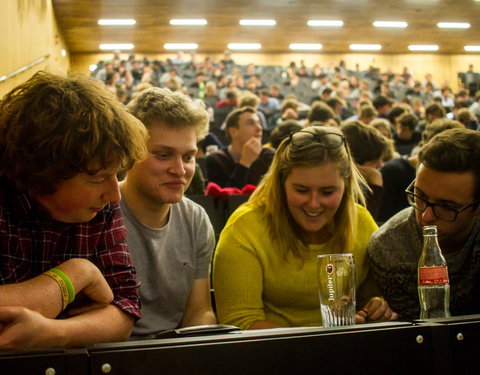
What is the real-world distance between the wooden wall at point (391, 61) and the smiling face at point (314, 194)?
18.0 meters

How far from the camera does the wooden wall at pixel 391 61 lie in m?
20.7

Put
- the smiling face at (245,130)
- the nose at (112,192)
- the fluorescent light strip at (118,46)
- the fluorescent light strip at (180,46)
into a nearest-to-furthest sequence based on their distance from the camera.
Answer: the nose at (112,192)
the smiling face at (245,130)
the fluorescent light strip at (118,46)
the fluorescent light strip at (180,46)

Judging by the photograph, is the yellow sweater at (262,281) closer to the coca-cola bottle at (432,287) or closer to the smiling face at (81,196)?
the coca-cola bottle at (432,287)

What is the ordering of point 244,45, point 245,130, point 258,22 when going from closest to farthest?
point 245,130 < point 258,22 < point 244,45

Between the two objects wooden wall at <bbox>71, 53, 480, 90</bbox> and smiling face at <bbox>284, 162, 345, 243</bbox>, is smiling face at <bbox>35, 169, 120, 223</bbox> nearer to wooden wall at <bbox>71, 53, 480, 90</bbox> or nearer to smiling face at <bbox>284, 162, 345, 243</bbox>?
smiling face at <bbox>284, 162, 345, 243</bbox>

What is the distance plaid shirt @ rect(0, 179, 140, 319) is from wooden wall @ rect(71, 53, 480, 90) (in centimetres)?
1844

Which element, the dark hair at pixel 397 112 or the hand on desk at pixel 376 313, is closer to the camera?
the hand on desk at pixel 376 313

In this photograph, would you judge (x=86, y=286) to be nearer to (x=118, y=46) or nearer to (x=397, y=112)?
(x=397, y=112)

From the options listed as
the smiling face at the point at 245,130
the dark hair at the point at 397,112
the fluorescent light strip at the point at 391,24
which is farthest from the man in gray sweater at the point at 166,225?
the fluorescent light strip at the point at 391,24

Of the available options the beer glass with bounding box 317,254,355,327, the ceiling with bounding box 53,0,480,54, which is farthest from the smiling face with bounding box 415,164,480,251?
Answer: the ceiling with bounding box 53,0,480,54

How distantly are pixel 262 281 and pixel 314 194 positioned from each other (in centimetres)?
29

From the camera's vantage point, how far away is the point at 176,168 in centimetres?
202

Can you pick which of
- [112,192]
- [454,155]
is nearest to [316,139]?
[454,155]

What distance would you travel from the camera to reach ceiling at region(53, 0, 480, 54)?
14.5 m
